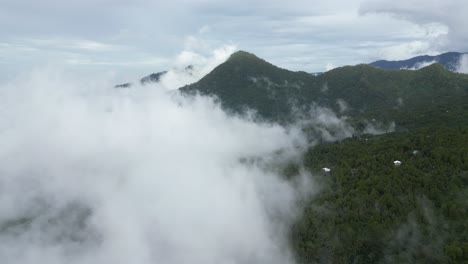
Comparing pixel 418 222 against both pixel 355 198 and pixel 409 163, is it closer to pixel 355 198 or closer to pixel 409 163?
pixel 355 198

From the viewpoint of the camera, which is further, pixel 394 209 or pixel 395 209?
pixel 394 209

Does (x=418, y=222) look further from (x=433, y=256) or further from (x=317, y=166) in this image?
(x=317, y=166)

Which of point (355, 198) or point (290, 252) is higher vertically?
point (355, 198)

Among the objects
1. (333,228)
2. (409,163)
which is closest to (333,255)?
(333,228)

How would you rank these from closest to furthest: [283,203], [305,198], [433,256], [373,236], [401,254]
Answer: [433,256] < [401,254] < [373,236] < [305,198] < [283,203]

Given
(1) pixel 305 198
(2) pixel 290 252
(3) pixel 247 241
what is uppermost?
(1) pixel 305 198

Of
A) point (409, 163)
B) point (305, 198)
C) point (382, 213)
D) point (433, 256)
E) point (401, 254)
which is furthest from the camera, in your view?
point (305, 198)

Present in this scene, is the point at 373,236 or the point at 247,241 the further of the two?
the point at 247,241

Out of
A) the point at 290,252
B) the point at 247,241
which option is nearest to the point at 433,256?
the point at 290,252

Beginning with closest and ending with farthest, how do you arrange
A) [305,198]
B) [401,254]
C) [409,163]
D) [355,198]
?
[401,254], [355,198], [409,163], [305,198]
